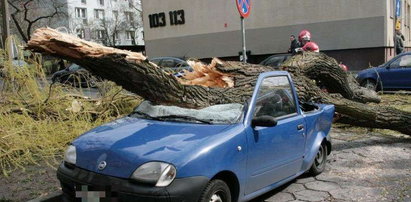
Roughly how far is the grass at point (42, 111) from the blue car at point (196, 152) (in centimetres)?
233

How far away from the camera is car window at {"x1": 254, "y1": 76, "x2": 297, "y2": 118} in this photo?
4.77m

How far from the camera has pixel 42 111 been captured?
25.6ft

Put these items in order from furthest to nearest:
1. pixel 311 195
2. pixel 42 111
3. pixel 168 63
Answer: pixel 168 63
pixel 42 111
pixel 311 195

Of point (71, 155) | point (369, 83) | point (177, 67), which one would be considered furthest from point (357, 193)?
point (369, 83)

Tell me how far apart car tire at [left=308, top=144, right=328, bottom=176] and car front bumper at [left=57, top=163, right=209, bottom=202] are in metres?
2.62

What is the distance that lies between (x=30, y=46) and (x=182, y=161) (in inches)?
92.1

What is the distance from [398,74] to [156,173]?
12220mm

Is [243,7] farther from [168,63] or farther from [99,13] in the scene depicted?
[99,13]

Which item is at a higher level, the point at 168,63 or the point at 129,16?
the point at 129,16

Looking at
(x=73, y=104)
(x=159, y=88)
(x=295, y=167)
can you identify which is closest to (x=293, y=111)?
(x=295, y=167)

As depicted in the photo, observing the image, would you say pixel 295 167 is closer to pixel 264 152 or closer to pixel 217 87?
pixel 264 152

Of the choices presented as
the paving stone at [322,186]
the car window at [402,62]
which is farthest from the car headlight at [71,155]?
the car window at [402,62]

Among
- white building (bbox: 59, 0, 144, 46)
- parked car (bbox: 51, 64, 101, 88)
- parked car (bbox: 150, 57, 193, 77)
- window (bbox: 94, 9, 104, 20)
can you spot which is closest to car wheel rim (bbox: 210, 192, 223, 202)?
parked car (bbox: 150, 57, 193, 77)

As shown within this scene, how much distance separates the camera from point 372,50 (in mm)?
22719
